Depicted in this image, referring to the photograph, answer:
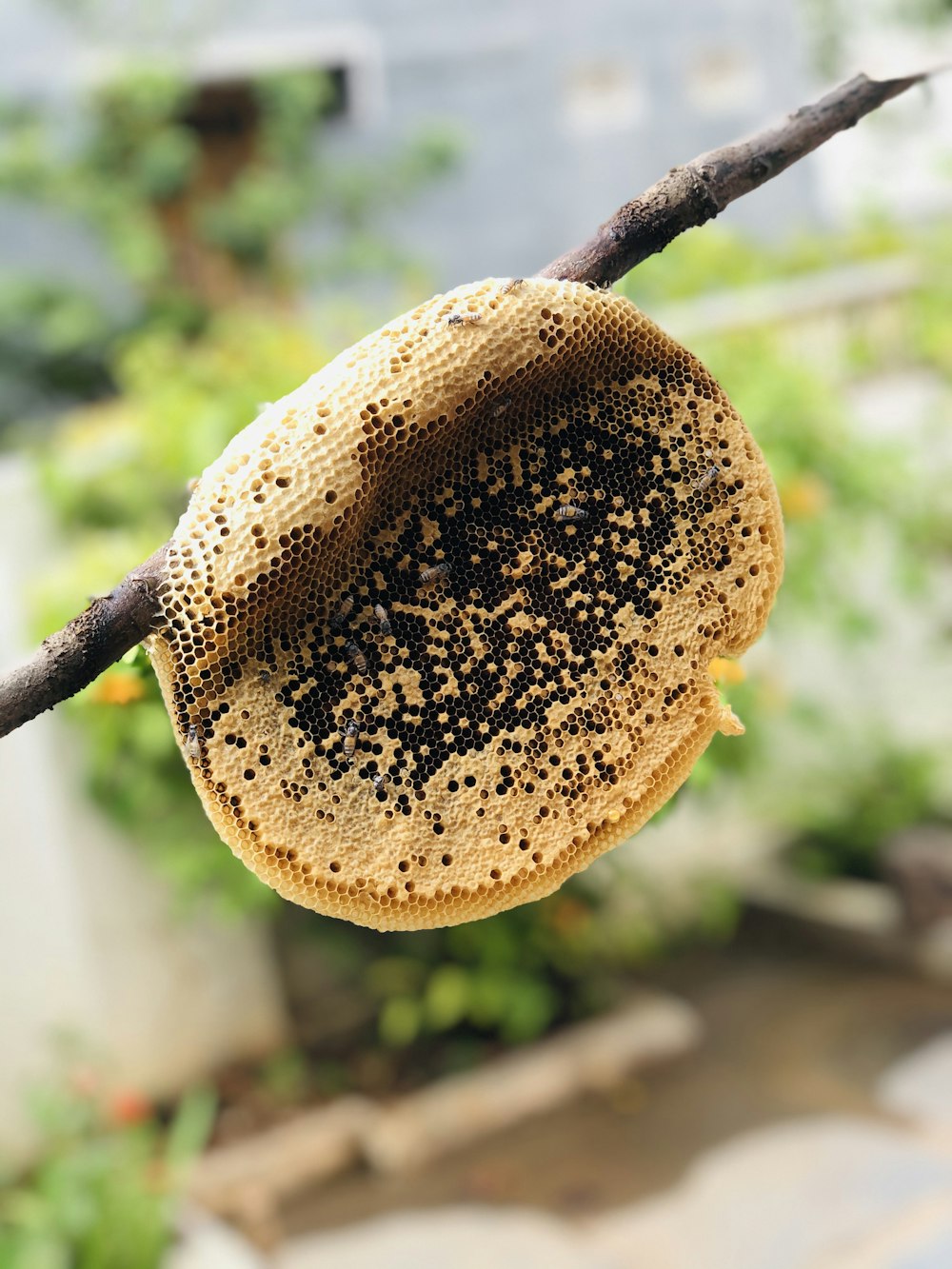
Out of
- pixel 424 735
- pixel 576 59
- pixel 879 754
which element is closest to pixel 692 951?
pixel 879 754

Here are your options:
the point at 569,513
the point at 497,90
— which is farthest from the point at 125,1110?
the point at 497,90

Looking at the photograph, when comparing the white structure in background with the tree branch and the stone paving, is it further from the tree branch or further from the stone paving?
the tree branch

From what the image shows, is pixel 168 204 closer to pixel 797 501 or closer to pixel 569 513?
pixel 797 501

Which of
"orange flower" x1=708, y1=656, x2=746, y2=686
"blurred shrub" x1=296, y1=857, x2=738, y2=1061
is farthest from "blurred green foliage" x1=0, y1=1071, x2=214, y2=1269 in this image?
"orange flower" x1=708, y1=656, x2=746, y2=686

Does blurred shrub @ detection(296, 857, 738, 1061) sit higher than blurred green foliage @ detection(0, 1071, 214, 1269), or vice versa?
blurred shrub @ detection(296, 857, 738, 1061)

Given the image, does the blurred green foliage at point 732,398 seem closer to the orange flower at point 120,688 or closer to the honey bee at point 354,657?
the orange flower at point 120,688
